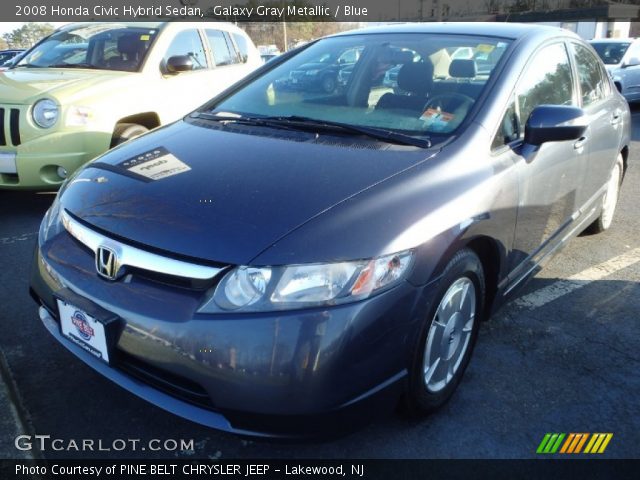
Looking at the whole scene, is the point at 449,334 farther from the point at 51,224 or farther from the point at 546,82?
the point at 51,224

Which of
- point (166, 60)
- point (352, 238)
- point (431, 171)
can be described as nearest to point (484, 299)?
point (431, 171)

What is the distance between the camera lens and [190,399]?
1.85 m

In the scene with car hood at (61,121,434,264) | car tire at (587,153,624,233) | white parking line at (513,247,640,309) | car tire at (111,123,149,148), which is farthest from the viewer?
car tire at (111,123,149,148)

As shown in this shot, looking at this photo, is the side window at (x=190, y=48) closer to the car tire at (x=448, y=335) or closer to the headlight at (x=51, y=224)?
the headlight at (x=51, y=224)

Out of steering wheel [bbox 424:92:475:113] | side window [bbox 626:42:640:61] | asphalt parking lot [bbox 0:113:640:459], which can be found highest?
side window [bbox 626:42:640:61]

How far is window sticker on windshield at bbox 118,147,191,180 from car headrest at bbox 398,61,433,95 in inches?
48.8

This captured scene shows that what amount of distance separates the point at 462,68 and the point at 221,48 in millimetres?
4298

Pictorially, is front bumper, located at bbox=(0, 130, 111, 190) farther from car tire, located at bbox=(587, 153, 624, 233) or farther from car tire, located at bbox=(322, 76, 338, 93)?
car tire, located at bbox=(587, 153, 624, 233)

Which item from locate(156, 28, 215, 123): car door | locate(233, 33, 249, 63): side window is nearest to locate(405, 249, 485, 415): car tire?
locate(156, 28, 215, 123): car door

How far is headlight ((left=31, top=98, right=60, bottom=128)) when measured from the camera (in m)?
4.38

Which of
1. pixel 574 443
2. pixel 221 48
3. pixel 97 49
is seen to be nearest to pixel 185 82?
pixel 97 49

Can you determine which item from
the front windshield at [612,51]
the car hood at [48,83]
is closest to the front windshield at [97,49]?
the car hood at [48,83]

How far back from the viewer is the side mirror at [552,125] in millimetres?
2514

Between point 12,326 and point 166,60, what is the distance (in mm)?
3399
